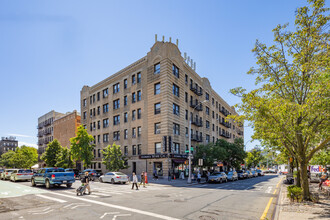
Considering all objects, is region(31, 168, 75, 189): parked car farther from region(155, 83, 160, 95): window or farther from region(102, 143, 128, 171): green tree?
Result: region(155, 83, 160, 95): window

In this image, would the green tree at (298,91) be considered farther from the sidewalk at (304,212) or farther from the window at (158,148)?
the window at (158,148)

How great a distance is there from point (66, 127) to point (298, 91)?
5661 cm

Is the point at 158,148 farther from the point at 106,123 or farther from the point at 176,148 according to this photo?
the point at 106,123

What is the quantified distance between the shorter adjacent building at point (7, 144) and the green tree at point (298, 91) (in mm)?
156262

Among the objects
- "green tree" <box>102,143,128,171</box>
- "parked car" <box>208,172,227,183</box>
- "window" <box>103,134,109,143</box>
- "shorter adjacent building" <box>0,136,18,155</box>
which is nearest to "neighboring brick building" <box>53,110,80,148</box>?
"window" <box>103,134,109,143</box>

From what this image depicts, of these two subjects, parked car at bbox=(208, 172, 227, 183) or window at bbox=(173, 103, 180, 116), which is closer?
parked car at bbox=(208, 172, 227, 183)

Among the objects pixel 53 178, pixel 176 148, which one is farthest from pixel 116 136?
pixel 53 178

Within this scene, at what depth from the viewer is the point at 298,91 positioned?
510 inches

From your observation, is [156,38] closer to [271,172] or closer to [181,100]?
[181,100]

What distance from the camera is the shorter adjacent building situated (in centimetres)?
13635

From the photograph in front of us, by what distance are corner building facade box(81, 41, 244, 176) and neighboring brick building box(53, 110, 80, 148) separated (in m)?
9.06

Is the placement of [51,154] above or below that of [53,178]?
below

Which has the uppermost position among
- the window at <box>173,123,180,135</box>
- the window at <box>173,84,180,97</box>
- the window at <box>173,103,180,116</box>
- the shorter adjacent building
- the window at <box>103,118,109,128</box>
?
the window at <box>173,84,180,97</box>

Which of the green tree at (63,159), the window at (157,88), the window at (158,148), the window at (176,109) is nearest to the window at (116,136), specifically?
the window at (158,148)
